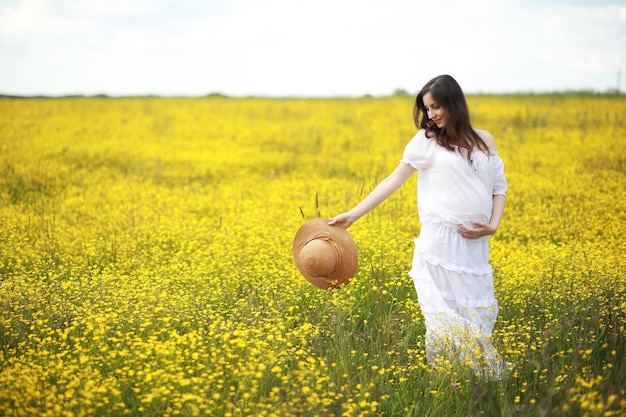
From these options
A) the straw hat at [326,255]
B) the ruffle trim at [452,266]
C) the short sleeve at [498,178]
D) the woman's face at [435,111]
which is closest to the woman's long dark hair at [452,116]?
the woman's face at [435,111]

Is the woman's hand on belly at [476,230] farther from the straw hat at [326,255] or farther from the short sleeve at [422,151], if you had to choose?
the straw hat at [326,255]

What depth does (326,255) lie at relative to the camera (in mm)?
4066

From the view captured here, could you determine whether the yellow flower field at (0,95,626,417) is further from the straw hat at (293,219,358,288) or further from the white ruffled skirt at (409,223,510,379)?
the straw hat at (293,219,358,288)

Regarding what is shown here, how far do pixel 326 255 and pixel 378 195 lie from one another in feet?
1.74

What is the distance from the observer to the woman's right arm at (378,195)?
412 cm

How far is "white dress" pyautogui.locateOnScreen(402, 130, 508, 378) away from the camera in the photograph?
4000 millimetres

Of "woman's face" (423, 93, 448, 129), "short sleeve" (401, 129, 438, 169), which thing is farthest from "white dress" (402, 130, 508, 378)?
"woman's face" (423, 93, 448, 129)

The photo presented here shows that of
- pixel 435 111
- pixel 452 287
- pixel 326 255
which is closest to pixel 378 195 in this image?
pixel 326 255

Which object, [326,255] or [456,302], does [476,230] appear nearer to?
[456,302]

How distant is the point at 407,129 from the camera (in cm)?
1577

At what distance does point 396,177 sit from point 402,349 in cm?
119

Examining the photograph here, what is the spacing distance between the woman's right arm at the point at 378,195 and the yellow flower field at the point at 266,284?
615 mm

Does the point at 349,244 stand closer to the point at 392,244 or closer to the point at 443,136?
the point at 443,136

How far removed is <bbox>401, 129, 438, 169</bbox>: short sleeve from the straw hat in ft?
2.22
